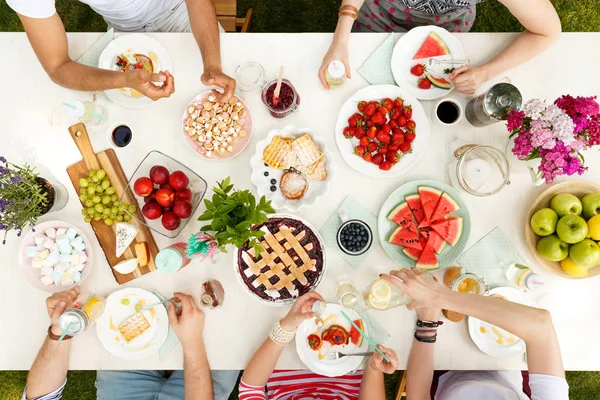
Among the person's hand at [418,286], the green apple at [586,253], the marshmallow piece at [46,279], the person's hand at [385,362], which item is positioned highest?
the green apple at [586,253]

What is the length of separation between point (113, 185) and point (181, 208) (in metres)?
0.28

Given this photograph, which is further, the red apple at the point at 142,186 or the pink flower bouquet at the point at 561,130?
the red apple at the point at 142,186

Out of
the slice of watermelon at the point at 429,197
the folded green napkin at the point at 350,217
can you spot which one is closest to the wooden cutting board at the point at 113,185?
the folded green napkin at the point at 350,217

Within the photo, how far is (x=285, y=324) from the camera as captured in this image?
1224 millimetres

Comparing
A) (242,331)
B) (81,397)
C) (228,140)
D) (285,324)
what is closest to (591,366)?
(285,324)

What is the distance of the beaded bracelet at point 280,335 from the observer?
48.4 inches

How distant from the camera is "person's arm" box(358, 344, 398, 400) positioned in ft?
4.06

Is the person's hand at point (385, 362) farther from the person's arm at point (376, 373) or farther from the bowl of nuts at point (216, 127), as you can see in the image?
the bowl of nuts at point (216, 127)

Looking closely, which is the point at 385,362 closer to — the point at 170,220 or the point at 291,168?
the point at 291,168

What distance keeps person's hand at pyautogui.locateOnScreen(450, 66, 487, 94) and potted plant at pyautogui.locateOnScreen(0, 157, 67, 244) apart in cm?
139

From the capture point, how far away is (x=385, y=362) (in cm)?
125

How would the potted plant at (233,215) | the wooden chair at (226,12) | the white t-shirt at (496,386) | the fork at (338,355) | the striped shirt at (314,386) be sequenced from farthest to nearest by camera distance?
the wooden chair at (226,12) < the striped shirt at (314,386) < the fork at (338,355) < the white t-shirt at (496,386) < the potted plant at (233,215)

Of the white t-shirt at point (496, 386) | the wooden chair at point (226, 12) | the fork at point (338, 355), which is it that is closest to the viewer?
the white t-shirt at point (496, 386)

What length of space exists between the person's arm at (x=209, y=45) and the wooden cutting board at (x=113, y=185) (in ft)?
1.40
